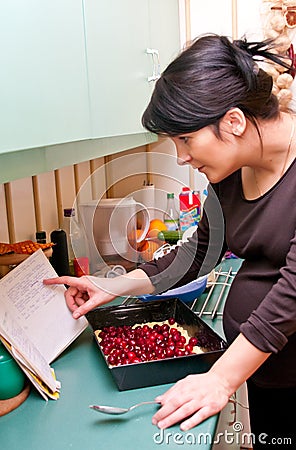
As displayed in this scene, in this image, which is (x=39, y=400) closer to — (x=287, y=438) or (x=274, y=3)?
(x=287, y=438)

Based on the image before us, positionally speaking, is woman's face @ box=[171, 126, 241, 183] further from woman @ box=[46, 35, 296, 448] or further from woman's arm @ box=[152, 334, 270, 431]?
woman's arm @ box=[152, 334, 270, 431]

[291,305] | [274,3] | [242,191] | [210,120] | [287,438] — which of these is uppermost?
[274,3]

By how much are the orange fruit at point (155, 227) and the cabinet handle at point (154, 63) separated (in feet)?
1.54

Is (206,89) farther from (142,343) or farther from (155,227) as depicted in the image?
(155,227)

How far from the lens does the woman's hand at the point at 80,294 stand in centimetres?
129

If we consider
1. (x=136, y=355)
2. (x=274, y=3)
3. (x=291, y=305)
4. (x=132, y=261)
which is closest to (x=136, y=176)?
(x=132, y=261)

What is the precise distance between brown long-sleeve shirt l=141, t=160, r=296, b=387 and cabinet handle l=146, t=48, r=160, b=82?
0.55m

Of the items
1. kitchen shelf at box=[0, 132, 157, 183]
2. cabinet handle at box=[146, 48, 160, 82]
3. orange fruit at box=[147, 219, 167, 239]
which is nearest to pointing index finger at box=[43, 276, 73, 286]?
kitchen shelf at box=[0, 132, 157, 183]

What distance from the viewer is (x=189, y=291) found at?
5.05 ft

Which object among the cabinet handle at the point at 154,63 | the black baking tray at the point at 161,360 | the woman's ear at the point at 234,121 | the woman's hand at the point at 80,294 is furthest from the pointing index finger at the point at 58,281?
the cabinet handle at the point at 154,63

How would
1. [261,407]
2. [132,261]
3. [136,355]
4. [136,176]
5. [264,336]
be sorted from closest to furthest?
[264,336]
[136,355]
[261,407]
[132,261]
[136,176]

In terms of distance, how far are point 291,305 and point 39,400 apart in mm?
558

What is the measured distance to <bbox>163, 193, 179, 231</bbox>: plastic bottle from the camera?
1.90 m

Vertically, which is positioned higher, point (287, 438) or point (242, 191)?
point (242, 191)
